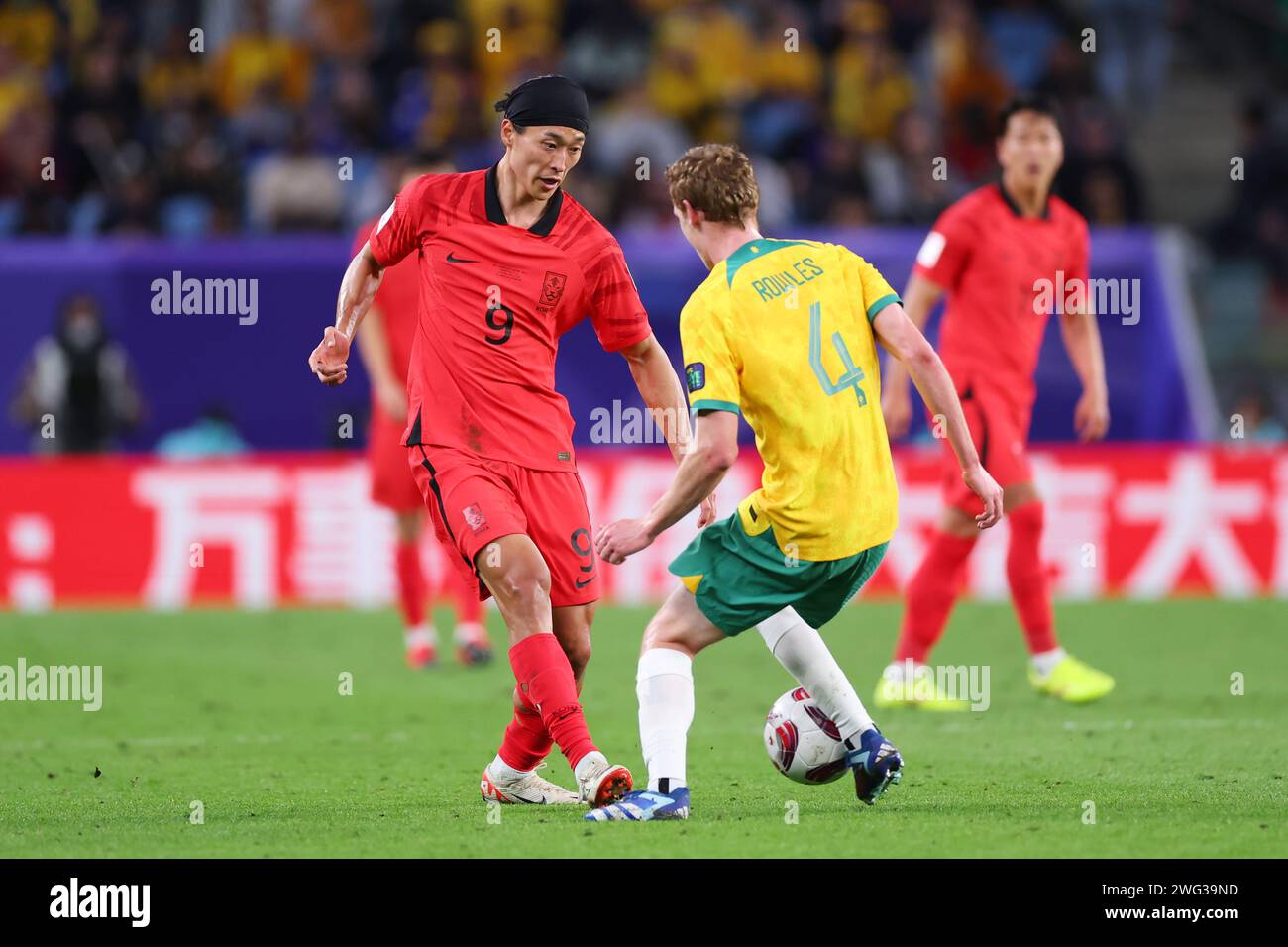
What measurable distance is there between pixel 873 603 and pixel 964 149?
19.0ft

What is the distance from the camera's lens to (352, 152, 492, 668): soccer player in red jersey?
434 inches

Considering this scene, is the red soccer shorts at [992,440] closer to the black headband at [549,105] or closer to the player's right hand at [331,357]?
the black headband at [549,105]

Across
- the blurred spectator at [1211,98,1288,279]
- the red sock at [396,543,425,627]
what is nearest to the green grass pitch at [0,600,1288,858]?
the red sock at [396,543,425,627]

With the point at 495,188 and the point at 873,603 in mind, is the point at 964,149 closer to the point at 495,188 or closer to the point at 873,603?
the point at 873,603

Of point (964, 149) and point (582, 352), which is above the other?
point (964, 149)

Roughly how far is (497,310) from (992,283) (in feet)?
11.9

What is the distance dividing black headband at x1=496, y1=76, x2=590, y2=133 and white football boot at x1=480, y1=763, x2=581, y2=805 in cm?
218

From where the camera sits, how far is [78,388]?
49.1 feet

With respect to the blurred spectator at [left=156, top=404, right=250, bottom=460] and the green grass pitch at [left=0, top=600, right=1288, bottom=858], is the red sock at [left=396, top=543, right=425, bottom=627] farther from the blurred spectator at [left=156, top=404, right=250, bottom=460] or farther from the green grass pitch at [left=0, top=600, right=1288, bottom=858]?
the blurred spectator at [left=156, top=404, right=250, bottom=460]

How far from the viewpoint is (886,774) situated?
21.0ft
